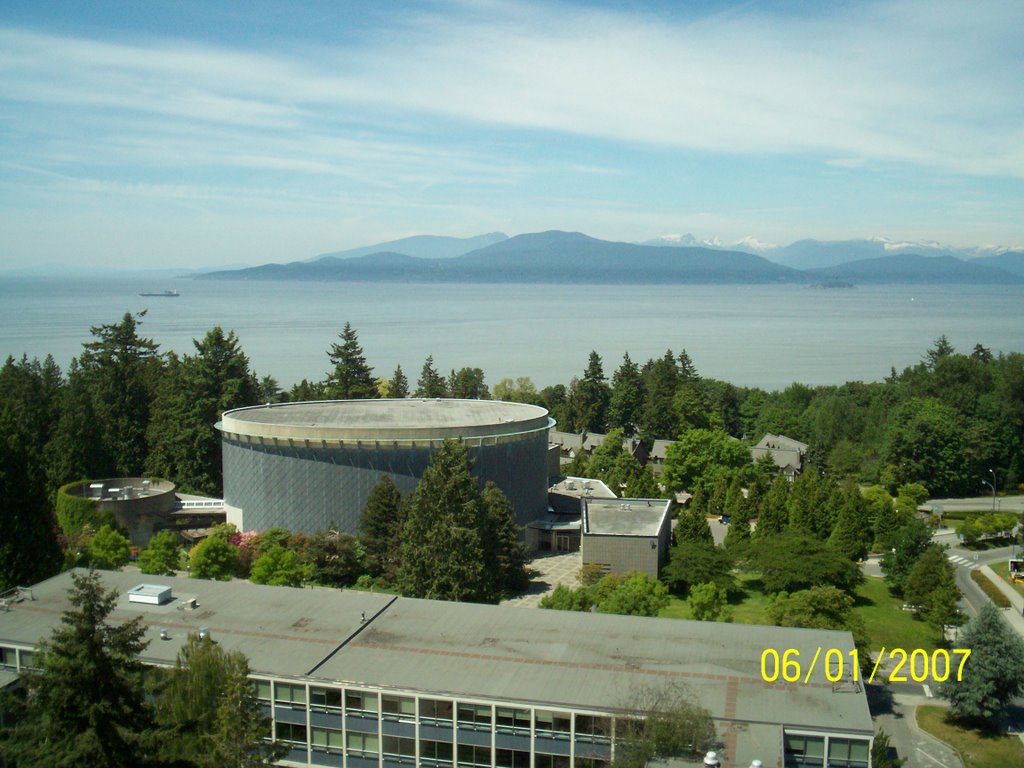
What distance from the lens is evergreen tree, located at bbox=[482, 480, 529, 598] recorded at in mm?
22219

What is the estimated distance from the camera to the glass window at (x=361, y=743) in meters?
14.4

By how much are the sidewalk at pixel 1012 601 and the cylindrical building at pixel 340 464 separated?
13.7 m

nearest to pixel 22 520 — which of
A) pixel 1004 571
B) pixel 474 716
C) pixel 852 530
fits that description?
pixel 474 716

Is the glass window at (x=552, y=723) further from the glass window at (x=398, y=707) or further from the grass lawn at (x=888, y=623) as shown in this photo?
the grass lawn at (x=888, y=623)

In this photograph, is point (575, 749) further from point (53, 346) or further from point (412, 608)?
point (53, 346)

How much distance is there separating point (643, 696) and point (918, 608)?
12380 mm

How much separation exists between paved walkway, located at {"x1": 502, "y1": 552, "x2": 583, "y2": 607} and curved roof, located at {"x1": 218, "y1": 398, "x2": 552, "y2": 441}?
13.7 feet

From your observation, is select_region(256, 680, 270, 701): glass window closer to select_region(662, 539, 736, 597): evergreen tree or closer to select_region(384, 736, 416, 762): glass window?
select_region(384, 736, 416, 762): glass window

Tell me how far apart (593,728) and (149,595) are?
9.11m

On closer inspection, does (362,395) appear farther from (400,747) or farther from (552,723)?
(552,723)

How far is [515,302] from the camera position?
193 m

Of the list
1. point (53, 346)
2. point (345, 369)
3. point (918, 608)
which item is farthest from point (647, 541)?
point (53, 346)

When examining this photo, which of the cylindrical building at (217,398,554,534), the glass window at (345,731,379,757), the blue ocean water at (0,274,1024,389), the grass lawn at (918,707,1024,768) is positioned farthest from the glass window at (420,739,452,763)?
the blue ocean water at (0,274,1024,389)

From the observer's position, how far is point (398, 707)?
46.6 feet
